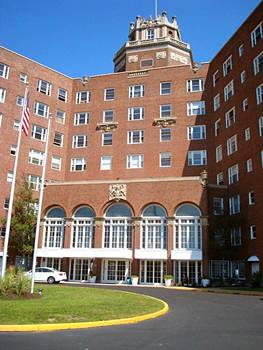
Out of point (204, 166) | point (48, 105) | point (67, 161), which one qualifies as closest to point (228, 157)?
point (204, 166)

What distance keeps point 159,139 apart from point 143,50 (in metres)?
18.4

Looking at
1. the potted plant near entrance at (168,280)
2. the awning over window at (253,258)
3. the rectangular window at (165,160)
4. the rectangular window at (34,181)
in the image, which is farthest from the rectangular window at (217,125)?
the rectangular window at (34,181)

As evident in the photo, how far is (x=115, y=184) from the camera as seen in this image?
42.3 metres

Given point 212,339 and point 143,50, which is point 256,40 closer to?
point 143,50

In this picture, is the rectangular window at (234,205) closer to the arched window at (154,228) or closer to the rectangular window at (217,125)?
the arched window at (154,228)

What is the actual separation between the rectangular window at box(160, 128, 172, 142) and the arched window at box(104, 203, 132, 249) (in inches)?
464

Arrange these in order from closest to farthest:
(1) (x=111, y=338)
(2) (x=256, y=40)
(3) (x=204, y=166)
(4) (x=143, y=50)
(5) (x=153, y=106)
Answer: (1) (x=111, y=338) → (2) (x=256, y=40) → (3) (x=204, y=166) → (5) (x=153, y=106) → (4) (x=143, y=50)

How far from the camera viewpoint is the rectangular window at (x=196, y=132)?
48.6 metres

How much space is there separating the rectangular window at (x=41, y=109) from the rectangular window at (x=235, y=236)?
27.8 metres

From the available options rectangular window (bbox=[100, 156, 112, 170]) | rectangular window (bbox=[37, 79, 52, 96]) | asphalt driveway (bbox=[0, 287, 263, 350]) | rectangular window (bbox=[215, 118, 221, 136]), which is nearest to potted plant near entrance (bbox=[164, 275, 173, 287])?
rectangular window (bbox=[100, 156, 112, 170])

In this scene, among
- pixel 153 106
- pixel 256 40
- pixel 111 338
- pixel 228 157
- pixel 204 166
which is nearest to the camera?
pixel 111 338

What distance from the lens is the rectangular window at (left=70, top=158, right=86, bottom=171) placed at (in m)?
51.8

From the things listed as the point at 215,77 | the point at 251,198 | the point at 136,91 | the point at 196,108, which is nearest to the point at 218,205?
the point at 251,198

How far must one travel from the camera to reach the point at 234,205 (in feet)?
137
